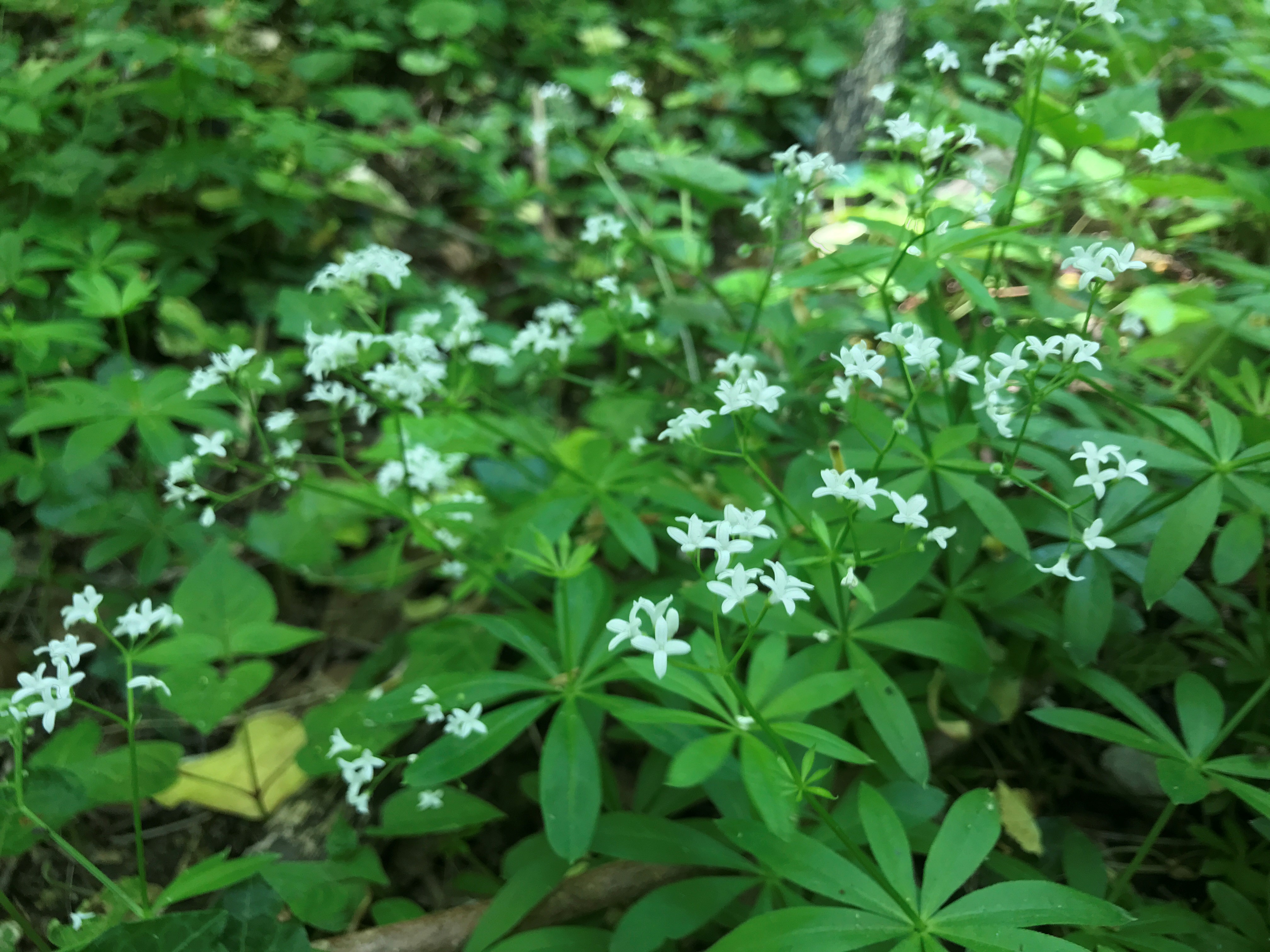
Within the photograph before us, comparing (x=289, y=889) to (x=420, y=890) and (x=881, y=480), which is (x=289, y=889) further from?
(x=881, y=480)

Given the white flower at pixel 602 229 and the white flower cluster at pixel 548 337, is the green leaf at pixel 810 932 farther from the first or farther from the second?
the white flower at pixel 602 229

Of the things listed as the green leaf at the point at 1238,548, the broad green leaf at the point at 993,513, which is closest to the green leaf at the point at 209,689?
the broad green leaf at the point at 993,513

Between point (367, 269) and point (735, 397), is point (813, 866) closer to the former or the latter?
point (735, 397)

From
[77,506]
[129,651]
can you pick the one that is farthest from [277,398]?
[129,651]

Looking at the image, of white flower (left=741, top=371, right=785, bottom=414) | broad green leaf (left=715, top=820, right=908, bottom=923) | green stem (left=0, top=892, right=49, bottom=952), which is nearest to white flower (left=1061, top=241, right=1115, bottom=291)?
white flower (left=741, top=371, right=785, bottom=414)

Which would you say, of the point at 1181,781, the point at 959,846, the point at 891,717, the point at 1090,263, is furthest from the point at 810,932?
the point at 1090,263

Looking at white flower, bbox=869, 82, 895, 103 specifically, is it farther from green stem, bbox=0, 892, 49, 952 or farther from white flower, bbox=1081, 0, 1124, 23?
green stem, bbox=0, 892, 49, 952
